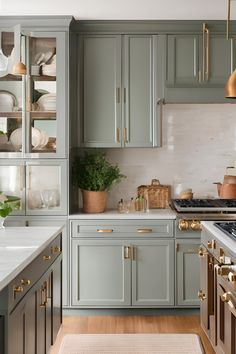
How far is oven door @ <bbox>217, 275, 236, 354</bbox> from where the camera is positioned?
2594mm

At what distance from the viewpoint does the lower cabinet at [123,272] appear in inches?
171

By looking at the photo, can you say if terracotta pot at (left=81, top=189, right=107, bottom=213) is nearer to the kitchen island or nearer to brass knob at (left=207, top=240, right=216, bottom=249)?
the kitchen island

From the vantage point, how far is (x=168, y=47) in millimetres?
4488

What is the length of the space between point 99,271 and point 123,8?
7.23ft

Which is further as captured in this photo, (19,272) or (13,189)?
(13,189)

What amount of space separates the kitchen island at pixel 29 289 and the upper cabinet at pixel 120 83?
1.53 metres

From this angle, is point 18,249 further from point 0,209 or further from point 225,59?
point 225,59

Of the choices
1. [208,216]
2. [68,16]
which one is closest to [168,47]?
[68,16]

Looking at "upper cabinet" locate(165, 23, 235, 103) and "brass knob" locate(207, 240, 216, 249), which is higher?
"upper cabinet" locate(165, 23, 235, 103)

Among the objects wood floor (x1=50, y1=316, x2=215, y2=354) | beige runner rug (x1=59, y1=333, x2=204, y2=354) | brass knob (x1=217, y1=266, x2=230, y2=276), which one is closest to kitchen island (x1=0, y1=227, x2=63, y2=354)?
beige runner rug (x1=59, y1=333, x2=204, y2=354)

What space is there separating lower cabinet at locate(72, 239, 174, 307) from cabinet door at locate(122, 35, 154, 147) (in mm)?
991

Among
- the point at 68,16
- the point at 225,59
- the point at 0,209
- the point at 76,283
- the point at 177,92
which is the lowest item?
the point at 76,283

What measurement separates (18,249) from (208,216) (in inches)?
82.0

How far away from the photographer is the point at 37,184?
14.4 feet
